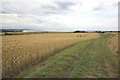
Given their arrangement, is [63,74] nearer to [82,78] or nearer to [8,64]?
[82,78]

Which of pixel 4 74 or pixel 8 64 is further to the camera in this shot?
pixel 8 64

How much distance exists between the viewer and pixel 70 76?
456 inches

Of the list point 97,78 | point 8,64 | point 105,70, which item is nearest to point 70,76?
point 97,78

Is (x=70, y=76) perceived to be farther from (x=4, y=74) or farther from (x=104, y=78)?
(x=4, y=74)

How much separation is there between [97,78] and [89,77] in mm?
438

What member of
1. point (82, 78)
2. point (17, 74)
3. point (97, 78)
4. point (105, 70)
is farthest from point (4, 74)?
point (105, 70)

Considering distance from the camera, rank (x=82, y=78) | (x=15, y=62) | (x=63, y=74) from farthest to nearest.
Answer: (x=15, y=62)
(x=63, y=74)
(x=82, y=78)

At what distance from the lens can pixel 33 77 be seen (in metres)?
11.5

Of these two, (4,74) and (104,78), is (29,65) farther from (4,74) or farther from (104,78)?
(104,78)

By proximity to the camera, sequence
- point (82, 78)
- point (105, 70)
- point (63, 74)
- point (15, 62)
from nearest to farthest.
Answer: point (82, 78) < point (63, 74) < point (105, 70) < point (15, 62)

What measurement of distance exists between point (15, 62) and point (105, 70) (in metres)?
5.88

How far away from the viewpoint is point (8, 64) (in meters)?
14.1

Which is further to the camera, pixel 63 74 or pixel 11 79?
pixel 63 74

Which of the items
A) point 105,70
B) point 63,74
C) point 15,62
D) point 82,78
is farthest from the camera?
point 15,62
